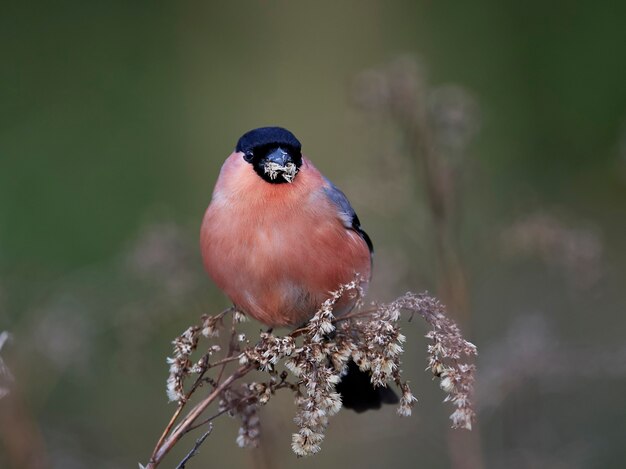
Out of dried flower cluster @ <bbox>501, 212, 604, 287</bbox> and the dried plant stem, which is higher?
dried flower cluster @ <bbox>501, 212, 604, 287</bbox>

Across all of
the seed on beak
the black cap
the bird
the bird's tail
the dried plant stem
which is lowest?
the dried plant stem

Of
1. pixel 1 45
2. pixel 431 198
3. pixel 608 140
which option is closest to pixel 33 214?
pixel 1 45

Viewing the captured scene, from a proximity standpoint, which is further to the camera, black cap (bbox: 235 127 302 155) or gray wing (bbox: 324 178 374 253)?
gray wing (bbox: 324 178 374 253)

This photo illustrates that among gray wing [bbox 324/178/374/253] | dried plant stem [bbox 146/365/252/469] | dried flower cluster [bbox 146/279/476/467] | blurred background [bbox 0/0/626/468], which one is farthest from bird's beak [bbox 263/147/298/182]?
dried plant stem [bbox 146/365/252/469]

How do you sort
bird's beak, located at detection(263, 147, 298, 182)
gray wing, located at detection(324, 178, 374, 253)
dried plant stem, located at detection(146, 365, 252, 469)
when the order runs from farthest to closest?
gray wing, located at detection(324, 178, 374, 253) < bird's beak, located at detection(263, 147, 298, 182) < dried plant stem, located at detection(146, 365, 252, 469)

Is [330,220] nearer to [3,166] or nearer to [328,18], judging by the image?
[3,166]

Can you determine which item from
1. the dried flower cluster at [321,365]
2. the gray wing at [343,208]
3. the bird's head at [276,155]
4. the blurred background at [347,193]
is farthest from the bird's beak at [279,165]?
the dried flower cluster at [321,365]

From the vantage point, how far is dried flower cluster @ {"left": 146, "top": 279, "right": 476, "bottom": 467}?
1904 millimetres

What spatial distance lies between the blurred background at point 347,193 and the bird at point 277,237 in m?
0.20

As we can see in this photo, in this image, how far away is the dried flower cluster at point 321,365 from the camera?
1904 millimetres

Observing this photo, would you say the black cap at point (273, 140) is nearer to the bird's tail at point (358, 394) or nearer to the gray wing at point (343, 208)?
the gray wing at point (343, 208)

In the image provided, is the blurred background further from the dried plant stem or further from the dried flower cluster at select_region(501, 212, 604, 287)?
the dried plant stem


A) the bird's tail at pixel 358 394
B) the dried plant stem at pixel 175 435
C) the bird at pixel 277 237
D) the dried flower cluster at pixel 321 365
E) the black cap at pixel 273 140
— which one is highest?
the black cap at pixel 273 140

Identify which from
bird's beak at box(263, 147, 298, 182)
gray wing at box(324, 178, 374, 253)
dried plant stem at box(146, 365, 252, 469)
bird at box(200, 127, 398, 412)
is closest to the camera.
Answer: dried plant stem at box(146, 365, 252, 469)
